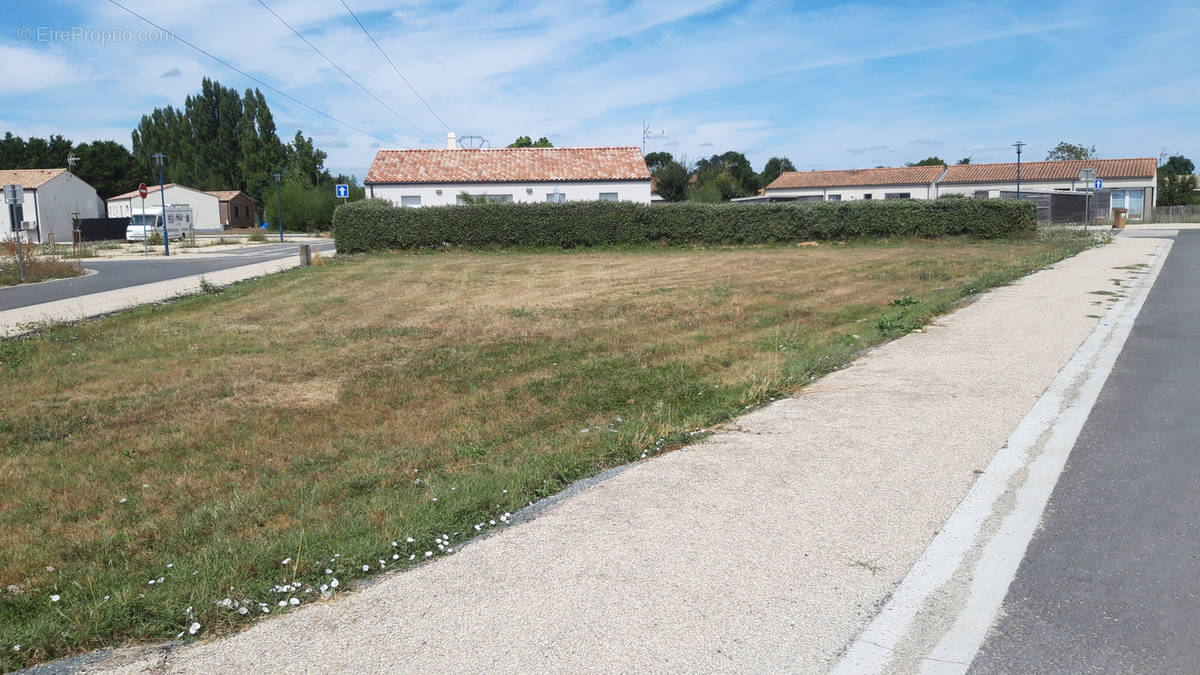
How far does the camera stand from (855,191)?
70.5 m

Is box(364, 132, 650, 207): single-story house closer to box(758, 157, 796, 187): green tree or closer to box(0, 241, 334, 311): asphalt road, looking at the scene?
box(0, 241, 334, 311): asphalt road

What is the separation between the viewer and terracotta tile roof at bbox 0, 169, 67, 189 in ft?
196

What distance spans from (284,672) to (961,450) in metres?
4.47

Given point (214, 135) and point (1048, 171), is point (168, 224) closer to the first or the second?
point (214, 135)

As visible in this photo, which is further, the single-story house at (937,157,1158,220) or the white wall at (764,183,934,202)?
the white wall at (764,183,934,202)

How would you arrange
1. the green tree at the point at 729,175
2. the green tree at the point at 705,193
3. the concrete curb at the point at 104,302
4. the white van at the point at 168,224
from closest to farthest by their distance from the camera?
the concrete curb at the point at 104,302
the white van at the point at 168,224
the green tree at the point at 705,193
the green tree at the point at 729,175

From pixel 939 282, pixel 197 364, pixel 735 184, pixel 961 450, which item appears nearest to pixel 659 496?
pixel 961 450

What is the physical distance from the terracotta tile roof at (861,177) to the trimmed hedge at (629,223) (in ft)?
131

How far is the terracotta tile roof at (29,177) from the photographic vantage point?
5959 centimetres

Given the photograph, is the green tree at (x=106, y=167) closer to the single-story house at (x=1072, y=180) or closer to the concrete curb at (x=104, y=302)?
the concrete curb at (x=104, y=302)

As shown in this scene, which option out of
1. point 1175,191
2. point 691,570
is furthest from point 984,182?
point 691,570

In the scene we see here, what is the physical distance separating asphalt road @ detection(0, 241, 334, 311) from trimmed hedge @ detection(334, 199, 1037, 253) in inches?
190

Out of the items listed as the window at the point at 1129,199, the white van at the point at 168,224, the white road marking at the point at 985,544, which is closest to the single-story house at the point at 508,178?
the white van at the point at 168,224

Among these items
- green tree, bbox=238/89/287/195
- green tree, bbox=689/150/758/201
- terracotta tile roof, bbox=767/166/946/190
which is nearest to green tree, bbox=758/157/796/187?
green tree, bbox=689/150/758/201
